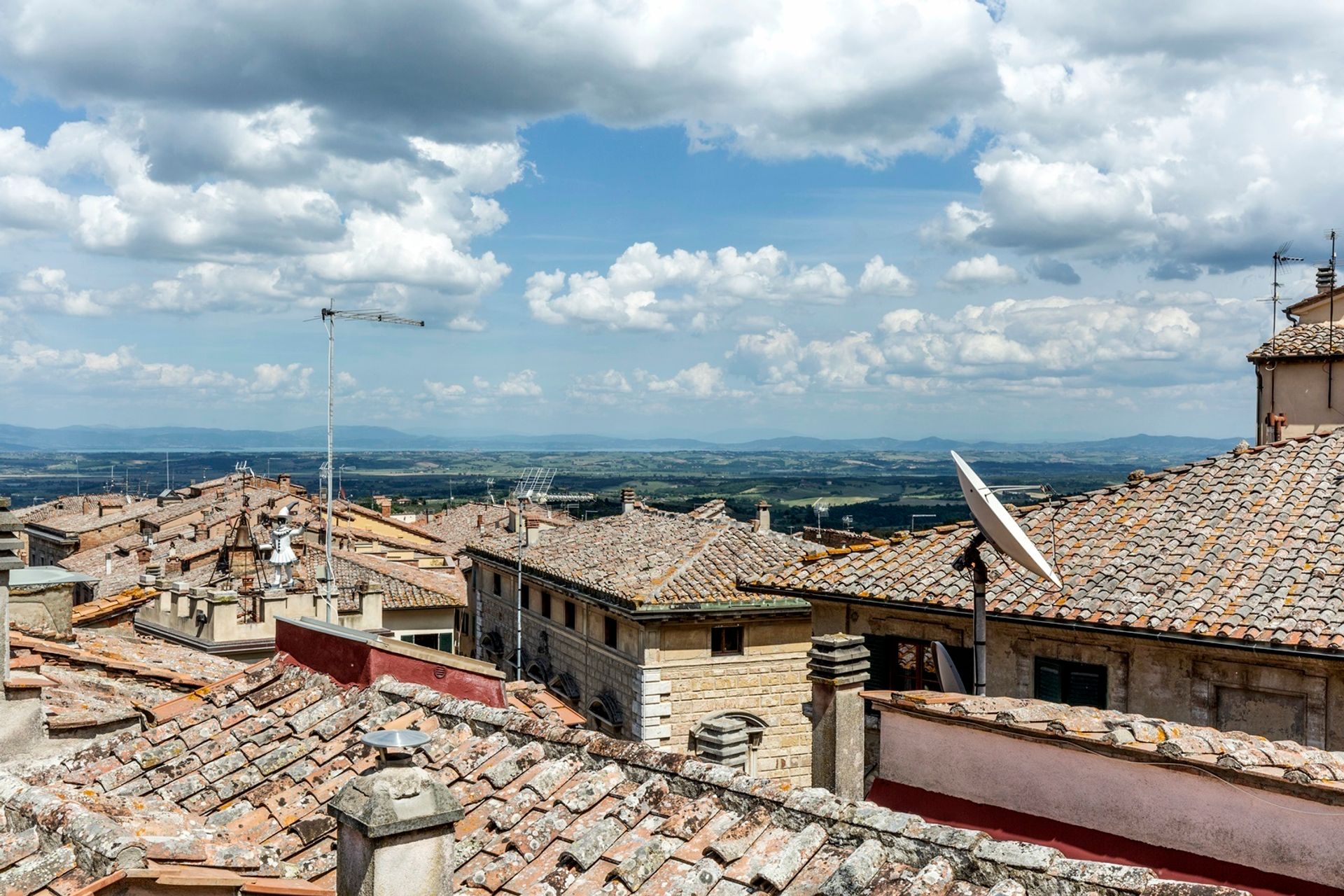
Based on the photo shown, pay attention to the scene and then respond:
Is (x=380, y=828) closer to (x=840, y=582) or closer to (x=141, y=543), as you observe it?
(x=840, y=582)

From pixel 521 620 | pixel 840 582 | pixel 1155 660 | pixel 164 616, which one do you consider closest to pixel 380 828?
pixel 1155 660

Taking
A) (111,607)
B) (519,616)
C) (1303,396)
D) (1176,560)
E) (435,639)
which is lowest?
(435,639)

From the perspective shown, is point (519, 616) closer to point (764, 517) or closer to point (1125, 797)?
point (764, 517)

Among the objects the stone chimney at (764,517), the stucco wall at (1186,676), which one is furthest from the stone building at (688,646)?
the stucco wall at (1186,676)

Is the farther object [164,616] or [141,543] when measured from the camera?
[141,543]

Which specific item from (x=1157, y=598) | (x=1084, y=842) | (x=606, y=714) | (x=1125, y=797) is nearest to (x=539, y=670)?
(x=606, y=714)

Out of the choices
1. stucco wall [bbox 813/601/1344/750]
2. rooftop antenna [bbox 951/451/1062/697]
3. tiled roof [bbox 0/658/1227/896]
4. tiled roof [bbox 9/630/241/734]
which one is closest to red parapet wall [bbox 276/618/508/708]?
tiled roof [bbox 0/658/1227/896]

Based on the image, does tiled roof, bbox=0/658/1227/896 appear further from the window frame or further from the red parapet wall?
the window frame
